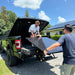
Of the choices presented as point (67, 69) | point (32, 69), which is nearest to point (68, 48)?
point (67, 69)

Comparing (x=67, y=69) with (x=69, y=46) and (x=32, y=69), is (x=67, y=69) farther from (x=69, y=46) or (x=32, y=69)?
(x=32, y=69)

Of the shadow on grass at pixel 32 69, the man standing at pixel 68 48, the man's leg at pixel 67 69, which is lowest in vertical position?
the shadow on grass at pixel 32 69

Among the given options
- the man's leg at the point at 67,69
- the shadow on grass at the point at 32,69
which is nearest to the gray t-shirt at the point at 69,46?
the man's leg at the point at 67,69

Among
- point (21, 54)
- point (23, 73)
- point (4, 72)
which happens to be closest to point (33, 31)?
point (21, 54)

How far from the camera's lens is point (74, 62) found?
1.89 meters

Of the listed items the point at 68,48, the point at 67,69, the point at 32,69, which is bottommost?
the point at 32,69

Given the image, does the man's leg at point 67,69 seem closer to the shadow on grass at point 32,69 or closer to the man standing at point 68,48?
the man standing at point 68,48

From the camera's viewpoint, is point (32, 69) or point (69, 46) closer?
point (69, 46)

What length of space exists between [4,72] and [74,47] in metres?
3.25

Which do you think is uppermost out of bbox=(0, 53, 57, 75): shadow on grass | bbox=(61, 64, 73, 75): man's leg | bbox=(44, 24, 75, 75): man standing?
bbox=(44, 24, 75, 75): man standing

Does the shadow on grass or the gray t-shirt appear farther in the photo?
the shadow on grass

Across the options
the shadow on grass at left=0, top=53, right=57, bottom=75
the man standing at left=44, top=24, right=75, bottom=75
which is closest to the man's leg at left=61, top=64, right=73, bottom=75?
the man standing at left=44, top=24, right=75, bottom=75

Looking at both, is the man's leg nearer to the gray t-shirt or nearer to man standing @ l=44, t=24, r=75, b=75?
man standing @ l=44, t=24, r=75, b=75

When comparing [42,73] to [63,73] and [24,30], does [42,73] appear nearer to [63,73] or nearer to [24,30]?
[63,73]
